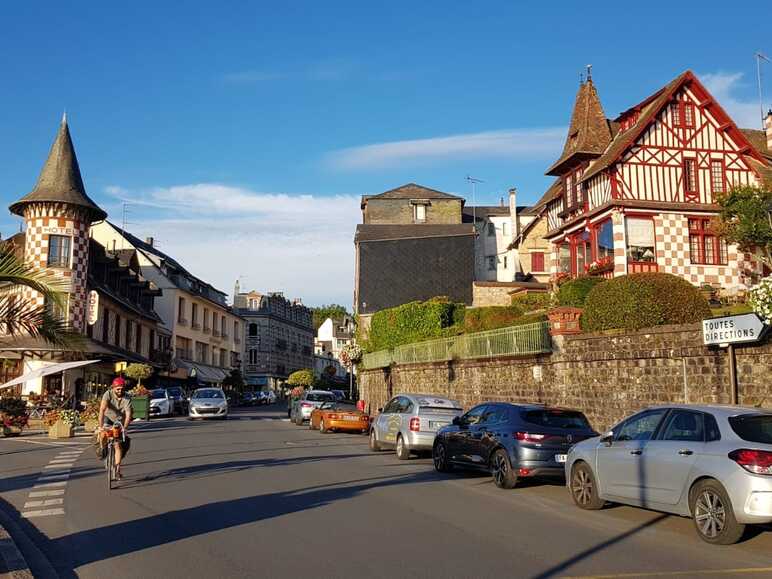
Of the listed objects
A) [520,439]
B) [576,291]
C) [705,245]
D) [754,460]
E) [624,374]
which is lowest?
[520,439]

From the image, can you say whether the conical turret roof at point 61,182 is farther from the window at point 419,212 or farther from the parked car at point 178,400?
the window at point 419,212

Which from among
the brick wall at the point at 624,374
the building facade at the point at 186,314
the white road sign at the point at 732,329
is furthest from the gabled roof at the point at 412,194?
the white road sign at the point at 732,329

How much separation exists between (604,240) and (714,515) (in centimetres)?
2631

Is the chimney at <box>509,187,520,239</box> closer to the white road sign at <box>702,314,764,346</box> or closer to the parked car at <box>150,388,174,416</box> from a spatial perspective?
the parked car at <box>150,388,174,416</box>

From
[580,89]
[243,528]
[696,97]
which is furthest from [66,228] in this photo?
[243,528]

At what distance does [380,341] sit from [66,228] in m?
17.5

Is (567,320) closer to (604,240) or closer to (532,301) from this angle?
(604,240)

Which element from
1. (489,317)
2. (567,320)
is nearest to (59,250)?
(489,317)

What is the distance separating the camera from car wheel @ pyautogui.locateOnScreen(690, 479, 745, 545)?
8.49 metres

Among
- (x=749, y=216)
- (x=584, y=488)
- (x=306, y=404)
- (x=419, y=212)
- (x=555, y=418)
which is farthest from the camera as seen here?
(x=419, y=212)

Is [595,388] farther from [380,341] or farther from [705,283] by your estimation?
[380,341]

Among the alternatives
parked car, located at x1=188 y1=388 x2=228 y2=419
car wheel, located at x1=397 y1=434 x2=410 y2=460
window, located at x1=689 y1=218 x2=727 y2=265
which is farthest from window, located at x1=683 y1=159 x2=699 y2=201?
parked car, located at x1=188 y1=388 x2=228 y2=419

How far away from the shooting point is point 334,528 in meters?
9.32

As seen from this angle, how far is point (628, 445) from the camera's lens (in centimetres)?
1035
